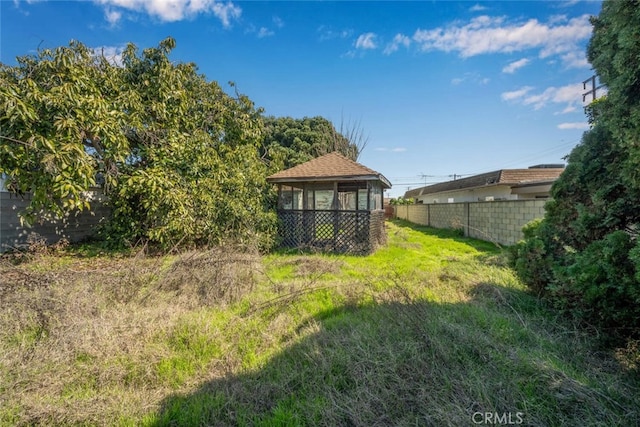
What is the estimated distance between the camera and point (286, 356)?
2648 mm

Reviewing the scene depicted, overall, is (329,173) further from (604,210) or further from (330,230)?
(604,210)

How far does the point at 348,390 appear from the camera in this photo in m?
2.11

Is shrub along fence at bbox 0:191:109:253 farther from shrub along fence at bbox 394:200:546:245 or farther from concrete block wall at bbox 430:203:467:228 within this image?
concrete block wall at bbox 430:203:467:228

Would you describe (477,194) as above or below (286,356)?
above

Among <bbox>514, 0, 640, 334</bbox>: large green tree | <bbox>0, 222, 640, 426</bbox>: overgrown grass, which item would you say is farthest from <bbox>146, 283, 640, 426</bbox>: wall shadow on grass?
<bbox>514, 0, 640, 334</bbox>: large green tree

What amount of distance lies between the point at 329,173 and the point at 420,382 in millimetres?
7092

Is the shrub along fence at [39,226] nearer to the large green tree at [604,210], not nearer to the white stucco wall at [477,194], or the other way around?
the large green tree at [604,210]

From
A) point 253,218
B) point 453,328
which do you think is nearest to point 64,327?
point 453,328

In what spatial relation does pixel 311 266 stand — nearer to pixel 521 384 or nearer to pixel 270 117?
pixel 521 384

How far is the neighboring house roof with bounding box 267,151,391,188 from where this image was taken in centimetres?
822

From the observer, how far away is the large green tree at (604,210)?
2.25 m

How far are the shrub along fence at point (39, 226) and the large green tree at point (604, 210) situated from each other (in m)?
9.10
